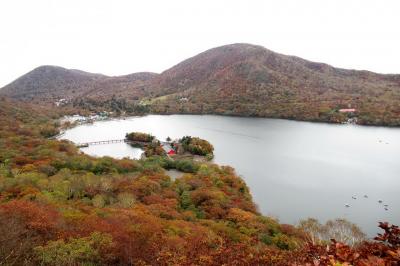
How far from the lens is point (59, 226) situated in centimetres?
1183

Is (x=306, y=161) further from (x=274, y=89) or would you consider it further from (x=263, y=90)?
(x=274, y=89)

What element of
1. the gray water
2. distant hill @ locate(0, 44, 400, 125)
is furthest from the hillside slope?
the gray water

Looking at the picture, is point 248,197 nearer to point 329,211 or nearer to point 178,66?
point 329,211

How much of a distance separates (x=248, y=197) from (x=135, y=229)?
19.8 m

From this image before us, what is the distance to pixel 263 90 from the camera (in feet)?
405

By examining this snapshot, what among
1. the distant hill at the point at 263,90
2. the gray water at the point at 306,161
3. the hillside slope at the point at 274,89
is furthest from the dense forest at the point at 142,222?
the hillside slope at the point at 274,89

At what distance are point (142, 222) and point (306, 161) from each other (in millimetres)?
38902

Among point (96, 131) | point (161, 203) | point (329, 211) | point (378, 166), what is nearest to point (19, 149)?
point (161, 203)

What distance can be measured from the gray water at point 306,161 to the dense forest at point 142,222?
5186 mm

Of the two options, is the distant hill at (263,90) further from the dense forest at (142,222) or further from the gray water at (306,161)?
the dense forest at (142,222)

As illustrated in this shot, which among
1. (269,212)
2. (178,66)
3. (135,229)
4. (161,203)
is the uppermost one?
(178,66)

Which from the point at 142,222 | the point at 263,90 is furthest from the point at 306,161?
the point at 263,90

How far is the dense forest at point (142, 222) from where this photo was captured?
203 inches

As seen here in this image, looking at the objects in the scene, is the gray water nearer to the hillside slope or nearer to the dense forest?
the dense forest
